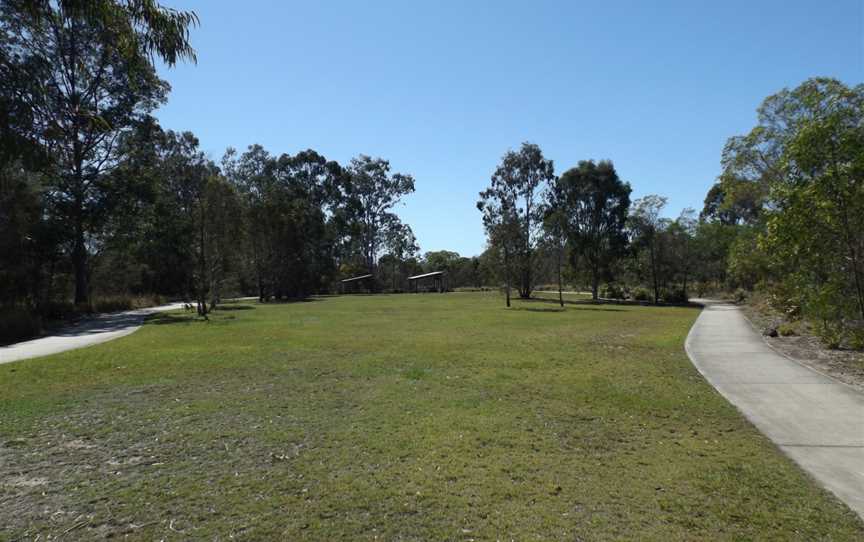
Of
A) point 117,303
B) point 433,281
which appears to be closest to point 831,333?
point 117,303

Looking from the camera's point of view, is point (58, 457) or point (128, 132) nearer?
Answer: point (58, 457)

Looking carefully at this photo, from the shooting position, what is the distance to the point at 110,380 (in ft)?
29.7

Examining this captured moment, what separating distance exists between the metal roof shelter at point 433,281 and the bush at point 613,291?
23.9 m

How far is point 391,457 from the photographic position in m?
4.98

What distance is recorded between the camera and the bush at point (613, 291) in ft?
163

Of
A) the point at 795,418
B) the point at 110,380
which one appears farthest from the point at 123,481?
the point at 795,418

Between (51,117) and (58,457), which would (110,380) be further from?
(51,117)

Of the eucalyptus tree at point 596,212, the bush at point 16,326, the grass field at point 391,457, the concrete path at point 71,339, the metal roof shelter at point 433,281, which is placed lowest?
the grass field at point 391,457

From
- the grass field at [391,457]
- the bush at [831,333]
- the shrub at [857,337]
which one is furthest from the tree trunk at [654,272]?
the grass field at [391,457]

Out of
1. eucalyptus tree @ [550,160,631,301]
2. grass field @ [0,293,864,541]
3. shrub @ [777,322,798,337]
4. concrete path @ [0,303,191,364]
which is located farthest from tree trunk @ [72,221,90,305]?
eucalyptus tree @ [550,160,631,301]

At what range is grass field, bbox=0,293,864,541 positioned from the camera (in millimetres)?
3637

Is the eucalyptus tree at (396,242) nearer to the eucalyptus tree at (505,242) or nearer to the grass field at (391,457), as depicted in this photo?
the eucalyptus tree at (505,242)

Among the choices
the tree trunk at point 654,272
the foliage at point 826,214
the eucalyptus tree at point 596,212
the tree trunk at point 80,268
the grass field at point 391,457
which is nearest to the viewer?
the grass field at point 391,457

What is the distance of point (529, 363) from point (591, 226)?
41.9 m
